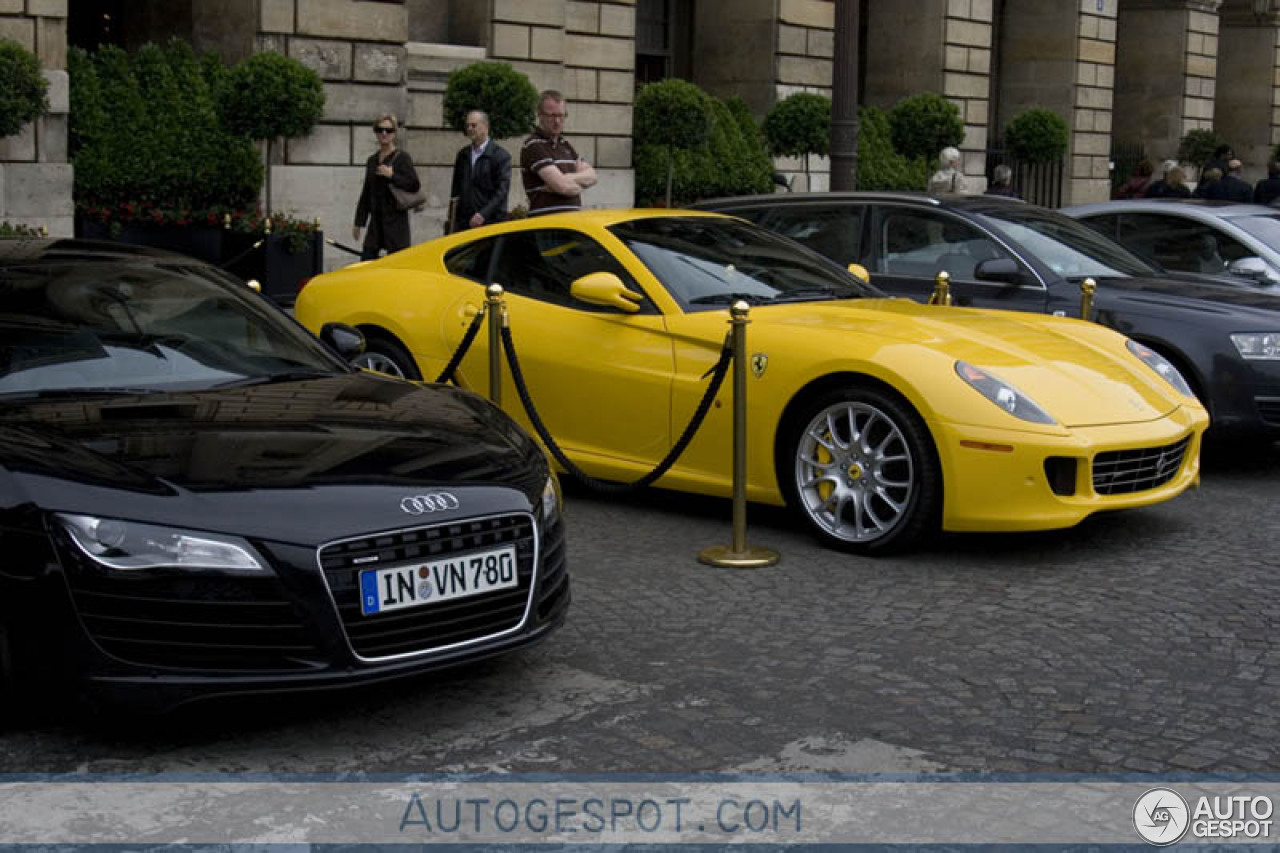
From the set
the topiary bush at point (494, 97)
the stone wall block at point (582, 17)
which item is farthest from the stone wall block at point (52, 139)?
the stone wall block at point (582, 17)

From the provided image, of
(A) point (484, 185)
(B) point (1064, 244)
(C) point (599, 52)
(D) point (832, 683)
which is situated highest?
(C) point (599, 52)

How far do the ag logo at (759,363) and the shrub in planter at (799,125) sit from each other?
15877mm

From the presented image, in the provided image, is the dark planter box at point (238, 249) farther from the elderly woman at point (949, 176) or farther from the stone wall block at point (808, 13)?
the stone wall block at point (808, 13)

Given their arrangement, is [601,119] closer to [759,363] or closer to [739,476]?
[759,363]

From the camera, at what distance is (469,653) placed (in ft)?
15.9

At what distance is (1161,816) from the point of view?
422cm

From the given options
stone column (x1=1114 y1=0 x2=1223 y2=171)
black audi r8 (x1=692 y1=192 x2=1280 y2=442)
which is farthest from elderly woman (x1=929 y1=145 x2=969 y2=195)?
stone column (x1=1114 y1=0 x2=1223 y2=171)

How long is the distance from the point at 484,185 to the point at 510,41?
7390mm

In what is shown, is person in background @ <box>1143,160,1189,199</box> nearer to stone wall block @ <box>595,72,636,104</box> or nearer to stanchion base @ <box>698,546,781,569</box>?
stone wall block @ <box>595,72,636,104</box>

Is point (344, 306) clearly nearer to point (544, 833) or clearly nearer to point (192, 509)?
point (192, 509)

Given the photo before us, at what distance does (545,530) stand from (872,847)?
5.00ft

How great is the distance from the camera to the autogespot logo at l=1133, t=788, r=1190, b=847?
4.10 metres

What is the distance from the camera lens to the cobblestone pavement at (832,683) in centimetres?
466

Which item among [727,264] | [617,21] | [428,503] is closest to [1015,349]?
[727,264]
